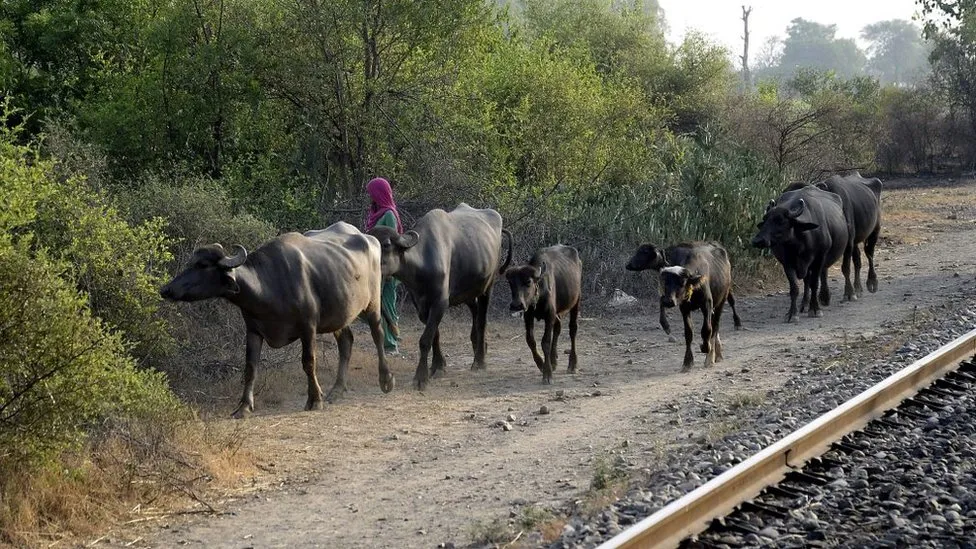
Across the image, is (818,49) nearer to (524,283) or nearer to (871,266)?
(871,266)

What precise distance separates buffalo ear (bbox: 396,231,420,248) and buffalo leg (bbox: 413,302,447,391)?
28.2 inches

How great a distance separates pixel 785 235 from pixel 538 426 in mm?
7503

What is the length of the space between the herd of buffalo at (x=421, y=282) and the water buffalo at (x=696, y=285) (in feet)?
0.05

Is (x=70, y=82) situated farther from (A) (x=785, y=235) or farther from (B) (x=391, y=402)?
(A) (x=785, y=235)

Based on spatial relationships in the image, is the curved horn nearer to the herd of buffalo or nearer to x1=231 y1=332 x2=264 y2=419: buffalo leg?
the herd of buffalo

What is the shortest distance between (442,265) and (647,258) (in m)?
2.36

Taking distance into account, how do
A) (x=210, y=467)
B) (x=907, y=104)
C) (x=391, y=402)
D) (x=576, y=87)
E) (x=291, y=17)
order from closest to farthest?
(x=210, y=467) → (x=391, y=402) → (x=291, y=17) → (x=576, y=87) → (x=907, y=104)

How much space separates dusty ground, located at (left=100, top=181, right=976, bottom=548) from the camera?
25.6 feet

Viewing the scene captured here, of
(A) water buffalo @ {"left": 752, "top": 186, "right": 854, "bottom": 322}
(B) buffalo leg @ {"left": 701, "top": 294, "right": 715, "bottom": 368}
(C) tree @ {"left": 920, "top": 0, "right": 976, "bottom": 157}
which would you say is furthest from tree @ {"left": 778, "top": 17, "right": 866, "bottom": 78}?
(B) buffalo leg @ {"left": 701, "top": 294, "right": 715, "bottom": 368}

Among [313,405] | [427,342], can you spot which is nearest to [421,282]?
[427,342]

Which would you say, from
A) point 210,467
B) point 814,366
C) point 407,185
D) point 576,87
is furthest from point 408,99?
point 210,467

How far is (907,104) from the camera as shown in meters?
42.3

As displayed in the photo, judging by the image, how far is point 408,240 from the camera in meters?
13.1

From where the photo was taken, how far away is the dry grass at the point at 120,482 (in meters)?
7.69
